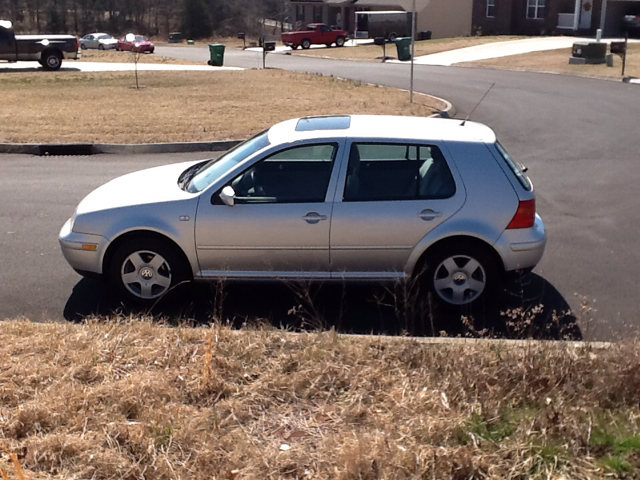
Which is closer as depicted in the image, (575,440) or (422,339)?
(575,440)

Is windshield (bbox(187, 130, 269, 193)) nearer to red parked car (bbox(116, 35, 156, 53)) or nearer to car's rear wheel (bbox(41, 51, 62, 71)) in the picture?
car's rear wheel (bbox(41, 51, 62, 71))

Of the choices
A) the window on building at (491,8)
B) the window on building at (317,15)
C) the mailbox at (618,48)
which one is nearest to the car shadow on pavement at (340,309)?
the mailbox at (618,48)

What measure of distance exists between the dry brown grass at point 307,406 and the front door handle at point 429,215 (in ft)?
4.35

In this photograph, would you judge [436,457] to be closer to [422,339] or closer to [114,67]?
[422,339]

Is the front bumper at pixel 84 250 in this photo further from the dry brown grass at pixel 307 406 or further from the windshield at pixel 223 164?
the dry brown grass at pixel 307 406

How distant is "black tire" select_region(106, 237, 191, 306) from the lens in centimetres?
672

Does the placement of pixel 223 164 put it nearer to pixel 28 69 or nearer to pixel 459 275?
pixel 459 275

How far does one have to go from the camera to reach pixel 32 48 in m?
31.7

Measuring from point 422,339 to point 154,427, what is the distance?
6.92ft

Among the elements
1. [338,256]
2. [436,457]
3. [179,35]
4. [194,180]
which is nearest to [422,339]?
[338,256]

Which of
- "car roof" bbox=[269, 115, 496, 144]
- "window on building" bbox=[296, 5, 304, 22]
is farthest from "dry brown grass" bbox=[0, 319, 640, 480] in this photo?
"window on building" bbox=[296, 5, 304, 22]

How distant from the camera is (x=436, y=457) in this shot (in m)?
4.04

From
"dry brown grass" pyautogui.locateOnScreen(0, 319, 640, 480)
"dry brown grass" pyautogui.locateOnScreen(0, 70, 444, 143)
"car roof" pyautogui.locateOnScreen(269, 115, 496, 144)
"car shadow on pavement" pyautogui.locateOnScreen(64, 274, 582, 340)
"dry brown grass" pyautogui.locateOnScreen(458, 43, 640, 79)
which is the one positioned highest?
"car roof" pyautogui.locateOnScreen(269, 115, 496, 144)

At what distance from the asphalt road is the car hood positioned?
0.83m
